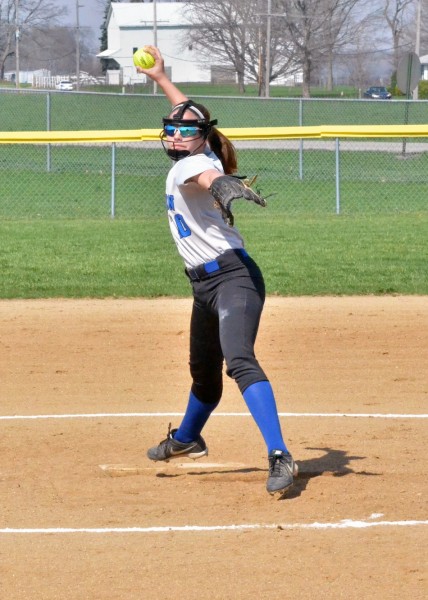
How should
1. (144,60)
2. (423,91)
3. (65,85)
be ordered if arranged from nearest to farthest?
(144,60)
(423,91)
(65,85)

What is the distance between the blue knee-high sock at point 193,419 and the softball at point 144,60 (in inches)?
73.2

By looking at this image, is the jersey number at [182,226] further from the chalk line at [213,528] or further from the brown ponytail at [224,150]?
the chalk line at [213,528]

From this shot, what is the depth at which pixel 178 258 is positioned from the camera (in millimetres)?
14000

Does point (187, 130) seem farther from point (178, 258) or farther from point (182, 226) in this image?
point (178, 258)

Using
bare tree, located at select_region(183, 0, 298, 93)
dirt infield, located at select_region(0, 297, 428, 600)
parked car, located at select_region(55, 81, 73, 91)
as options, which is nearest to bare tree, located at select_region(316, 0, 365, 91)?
bare tree, located at select_region(183, 0, 298, 93)

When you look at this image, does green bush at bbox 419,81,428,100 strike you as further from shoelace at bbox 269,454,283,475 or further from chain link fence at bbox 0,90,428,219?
shoelace at bbox 269,454,283,475

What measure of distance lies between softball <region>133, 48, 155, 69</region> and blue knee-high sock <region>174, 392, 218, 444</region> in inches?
73.2

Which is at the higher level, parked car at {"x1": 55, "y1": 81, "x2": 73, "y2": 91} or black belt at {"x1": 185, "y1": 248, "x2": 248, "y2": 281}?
parked car at {"x1": 55, "y1": 81, "x2": 73, "y2": 91}

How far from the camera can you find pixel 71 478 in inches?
232

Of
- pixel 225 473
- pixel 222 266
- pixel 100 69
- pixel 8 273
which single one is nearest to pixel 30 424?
pixel 225 473

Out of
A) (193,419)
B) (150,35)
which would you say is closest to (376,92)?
(150,35)

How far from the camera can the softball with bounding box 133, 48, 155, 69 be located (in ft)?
19.7

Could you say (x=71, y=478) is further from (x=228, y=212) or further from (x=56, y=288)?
(x=56, y=288)

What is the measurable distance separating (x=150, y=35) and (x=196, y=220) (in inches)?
2776
